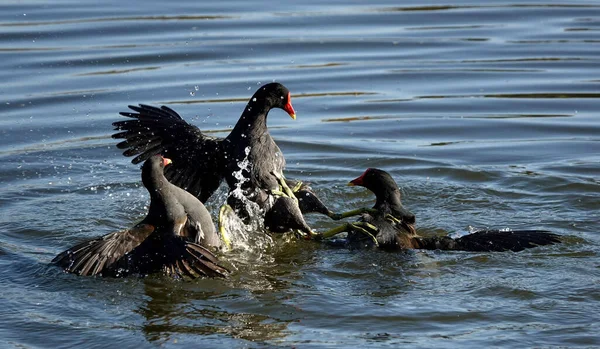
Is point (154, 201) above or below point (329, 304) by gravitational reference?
above

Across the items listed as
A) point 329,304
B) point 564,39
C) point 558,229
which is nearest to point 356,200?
point 558,229

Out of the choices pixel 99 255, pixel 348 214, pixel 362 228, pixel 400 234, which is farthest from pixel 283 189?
pixel 99 255

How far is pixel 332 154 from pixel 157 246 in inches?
124

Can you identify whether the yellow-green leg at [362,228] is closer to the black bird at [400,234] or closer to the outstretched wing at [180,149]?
the black bird at [400,234]

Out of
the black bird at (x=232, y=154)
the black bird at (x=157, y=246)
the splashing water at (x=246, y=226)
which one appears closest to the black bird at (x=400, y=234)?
the black bird at (x=232, y=154)

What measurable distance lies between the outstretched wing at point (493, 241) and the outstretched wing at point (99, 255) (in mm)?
1867

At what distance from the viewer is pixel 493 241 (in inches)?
263

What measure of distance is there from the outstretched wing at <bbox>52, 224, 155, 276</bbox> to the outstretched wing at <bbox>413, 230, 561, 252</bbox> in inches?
Result: 73.5

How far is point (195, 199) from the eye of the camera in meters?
6.90

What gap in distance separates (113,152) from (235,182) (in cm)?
237

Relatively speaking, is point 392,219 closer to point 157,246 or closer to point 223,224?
point 223,224

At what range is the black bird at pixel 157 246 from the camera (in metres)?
6.16

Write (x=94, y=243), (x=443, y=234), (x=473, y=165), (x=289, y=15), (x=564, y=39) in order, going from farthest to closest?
(x=289, y=15) < (x=564, y=39) < (x=473, y=165) < (x=443, y=234) < (x=94, y=243)

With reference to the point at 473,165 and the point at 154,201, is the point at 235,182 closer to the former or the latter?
the point at 154,201
